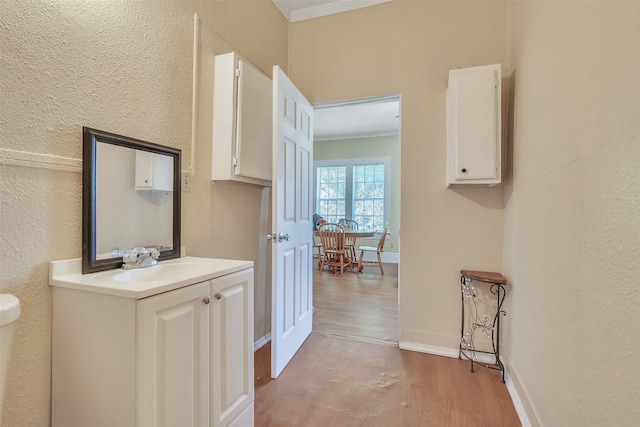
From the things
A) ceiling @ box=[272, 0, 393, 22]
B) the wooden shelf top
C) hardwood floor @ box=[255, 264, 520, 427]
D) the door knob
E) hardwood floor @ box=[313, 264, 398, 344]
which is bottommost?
hardwood floor @ box=[255, 264, 520, 427]

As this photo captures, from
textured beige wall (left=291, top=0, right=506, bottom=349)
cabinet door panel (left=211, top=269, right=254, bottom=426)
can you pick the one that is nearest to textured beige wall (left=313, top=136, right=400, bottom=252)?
textured beige wall (left=291, top=0, right=506, bottom=349)

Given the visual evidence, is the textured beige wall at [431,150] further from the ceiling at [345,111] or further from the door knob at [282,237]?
the door knob at [282,237]

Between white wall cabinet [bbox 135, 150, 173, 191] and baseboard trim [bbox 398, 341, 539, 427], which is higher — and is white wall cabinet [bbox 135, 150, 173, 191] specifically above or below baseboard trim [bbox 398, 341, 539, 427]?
above

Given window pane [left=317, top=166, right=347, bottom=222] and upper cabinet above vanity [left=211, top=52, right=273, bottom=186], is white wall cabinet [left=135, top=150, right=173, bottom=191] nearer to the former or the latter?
upper cabinet above vanity [left=211, top=52, right=273, bottom=186]

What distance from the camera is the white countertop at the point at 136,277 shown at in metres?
0.92

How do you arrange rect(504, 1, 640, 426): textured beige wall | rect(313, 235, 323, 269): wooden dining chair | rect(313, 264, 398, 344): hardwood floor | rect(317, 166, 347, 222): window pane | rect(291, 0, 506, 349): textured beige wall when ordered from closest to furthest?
1. rect(504, 1, 640, 426): textured beige wall
2. rect(291, 0, 506, 349): textured beige wall
3. rect(313, 264, 398, 344): hardwood floor
4. rect(313, 235, 323, 269): wooden dining chair
5. rect(317, 166, 347, 222): window pane

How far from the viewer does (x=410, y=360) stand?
2117mm

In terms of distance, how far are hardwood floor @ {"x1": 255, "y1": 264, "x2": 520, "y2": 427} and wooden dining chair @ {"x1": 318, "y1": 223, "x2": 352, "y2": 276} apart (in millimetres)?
2197

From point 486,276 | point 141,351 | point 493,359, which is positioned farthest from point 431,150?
point 141,351

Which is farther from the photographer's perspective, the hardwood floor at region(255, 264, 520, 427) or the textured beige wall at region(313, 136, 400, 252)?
the textured beige wall at region(313, 136, 400, 252)

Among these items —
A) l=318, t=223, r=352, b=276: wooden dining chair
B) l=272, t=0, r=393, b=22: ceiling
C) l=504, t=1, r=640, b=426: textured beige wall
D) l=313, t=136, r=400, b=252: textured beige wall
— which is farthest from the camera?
l=313, t=136, r=400, b=252: textured beige wall

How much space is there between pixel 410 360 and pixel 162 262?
1.83 meters

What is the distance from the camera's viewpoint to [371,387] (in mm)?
1777

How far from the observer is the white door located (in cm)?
185
